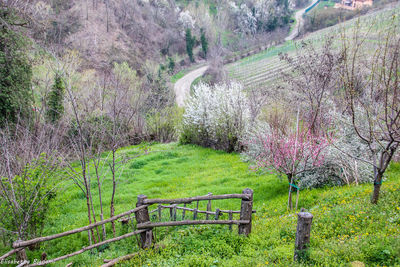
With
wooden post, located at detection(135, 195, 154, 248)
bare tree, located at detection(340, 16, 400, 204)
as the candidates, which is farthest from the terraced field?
wooden post, located at detection(135, 195, 154, 248)

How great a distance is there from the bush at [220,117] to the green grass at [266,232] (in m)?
4.58

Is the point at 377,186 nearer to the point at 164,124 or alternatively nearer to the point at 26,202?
the point at 26,202

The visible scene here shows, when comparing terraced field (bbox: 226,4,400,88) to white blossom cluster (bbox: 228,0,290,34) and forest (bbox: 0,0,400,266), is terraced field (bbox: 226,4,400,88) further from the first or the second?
forest (bbox: 0,0,400,266)

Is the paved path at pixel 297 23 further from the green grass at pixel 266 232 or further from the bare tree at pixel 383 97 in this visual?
the green grass at pixel 266 232

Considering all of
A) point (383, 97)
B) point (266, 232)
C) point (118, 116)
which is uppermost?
point (383, 97)

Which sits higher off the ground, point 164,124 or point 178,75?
point 178,75

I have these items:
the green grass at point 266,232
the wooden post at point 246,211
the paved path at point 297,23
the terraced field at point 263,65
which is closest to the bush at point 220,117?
the green grass at point 266,232

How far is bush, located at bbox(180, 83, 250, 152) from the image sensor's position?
45.7 feet

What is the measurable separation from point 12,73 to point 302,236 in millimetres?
14931

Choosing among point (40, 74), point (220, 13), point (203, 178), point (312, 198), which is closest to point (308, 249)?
point (312, 198)

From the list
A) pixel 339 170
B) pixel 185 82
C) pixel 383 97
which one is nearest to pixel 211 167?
pixel 339 170

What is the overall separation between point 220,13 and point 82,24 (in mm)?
40892

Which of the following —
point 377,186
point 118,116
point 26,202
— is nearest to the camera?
point 377,186

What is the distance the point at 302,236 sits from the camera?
12.9 ft
